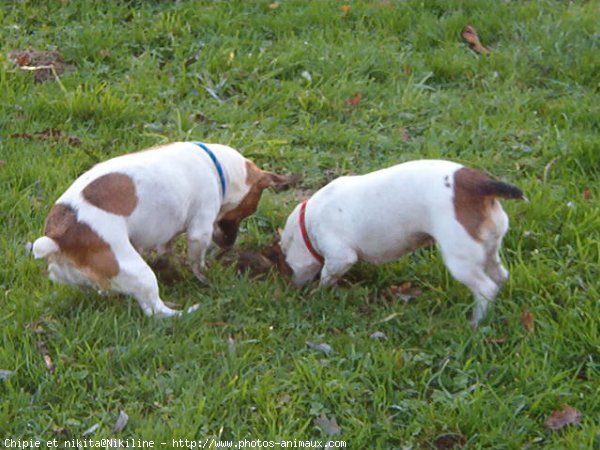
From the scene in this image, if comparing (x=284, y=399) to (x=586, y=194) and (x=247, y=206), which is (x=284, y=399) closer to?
(x=247, y=206)

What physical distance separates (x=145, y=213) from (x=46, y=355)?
2.89 ft

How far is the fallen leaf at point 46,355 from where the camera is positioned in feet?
15.4

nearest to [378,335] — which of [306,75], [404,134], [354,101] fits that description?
[404,134]

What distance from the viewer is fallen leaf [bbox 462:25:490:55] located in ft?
26.3

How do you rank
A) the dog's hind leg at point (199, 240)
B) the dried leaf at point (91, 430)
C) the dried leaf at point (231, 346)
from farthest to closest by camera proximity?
the dog's hind leg at point (199, 240) → the dried leaf at point (231, 346) → the dried leaf at point (91, 430)

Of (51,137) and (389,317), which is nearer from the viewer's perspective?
(389,317)

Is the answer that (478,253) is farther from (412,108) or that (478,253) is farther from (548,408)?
(412,108)

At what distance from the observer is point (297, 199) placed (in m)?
6.51

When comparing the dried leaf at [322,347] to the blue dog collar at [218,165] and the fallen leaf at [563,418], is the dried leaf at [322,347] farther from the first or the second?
the blue dog collar at [218,165]

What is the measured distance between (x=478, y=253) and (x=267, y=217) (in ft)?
5.32

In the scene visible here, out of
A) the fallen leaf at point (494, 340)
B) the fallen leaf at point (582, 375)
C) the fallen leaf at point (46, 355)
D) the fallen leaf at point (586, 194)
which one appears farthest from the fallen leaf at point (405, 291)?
the fallen leaf at point (46, 355)

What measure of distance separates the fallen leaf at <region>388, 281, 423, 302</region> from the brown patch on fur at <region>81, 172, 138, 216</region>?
4.55ft

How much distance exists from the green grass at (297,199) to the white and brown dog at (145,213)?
7.0 inches

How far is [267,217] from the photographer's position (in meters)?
6.26
